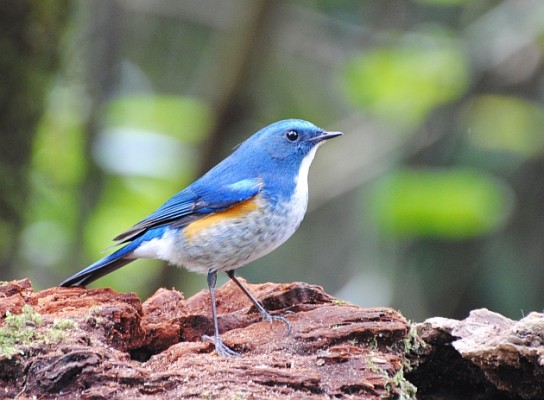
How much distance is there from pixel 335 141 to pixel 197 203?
3528 mm

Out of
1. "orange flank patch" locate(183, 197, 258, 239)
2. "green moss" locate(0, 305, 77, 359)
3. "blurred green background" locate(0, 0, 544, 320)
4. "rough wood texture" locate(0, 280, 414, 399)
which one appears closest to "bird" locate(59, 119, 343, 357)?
"orange flank patch" locate(183, 197, 258, 239)

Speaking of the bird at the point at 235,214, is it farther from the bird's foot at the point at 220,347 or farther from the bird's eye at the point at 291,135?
the bird's foot at the point at 220,347

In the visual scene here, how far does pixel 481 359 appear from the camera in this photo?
3.77 meters

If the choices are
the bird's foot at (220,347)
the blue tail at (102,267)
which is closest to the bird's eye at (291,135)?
the blue tail at (102,267)

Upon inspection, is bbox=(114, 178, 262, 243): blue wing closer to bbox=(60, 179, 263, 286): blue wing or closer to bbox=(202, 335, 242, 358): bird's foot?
bbox=(60, 179, 263, 286): blue wing

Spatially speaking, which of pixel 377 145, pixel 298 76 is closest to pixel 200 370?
pixel 377 145

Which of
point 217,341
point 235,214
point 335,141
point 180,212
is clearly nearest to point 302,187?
point 235,214

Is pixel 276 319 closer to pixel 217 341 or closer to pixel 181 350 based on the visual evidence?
pixel 217 341

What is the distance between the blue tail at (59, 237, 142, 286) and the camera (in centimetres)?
513

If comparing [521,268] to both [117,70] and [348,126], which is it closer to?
[348,126]

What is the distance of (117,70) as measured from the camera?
27.9 feet

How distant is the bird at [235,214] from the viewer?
512 centimetres

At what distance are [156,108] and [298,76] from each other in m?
2.54

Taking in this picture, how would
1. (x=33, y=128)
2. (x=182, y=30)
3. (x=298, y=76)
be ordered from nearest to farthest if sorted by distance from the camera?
1. (x=33, y=128)
2. (x=298, y=76)
3. (x=182, y=30)
